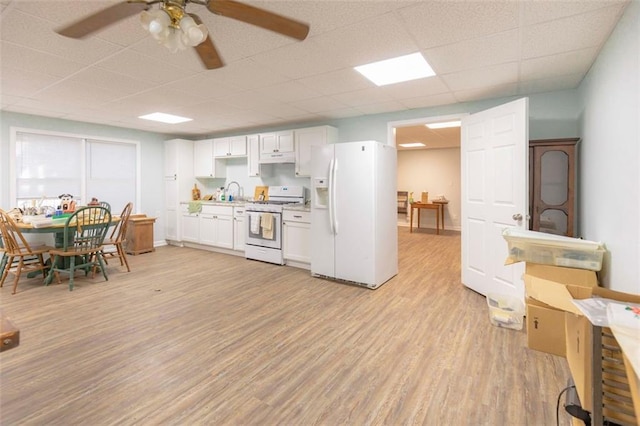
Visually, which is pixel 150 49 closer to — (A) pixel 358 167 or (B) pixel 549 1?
(A) pixel 358 167

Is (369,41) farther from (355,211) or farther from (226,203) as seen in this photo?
(226,203)

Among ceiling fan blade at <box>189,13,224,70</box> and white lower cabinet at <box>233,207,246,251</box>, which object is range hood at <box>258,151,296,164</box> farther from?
ceiling fan blade at <box>189,13,224,70</box>

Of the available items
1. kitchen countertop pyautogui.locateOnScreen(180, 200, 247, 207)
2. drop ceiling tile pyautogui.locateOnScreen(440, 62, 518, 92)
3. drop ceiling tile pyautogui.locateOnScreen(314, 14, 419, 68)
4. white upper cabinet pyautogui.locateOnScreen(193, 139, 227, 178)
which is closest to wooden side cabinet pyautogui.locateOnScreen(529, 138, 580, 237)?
drop ceiling tile pyautogui.locateOnScreen(440, 62, 518, 92)

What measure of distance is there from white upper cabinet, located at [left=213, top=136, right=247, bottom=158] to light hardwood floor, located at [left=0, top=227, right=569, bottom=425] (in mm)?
2997

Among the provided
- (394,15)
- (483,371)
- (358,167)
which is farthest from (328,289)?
(394,15)

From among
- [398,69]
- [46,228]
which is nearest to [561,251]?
[398,69]

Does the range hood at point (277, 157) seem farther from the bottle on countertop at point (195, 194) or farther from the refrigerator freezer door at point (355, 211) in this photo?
the bottle on countertop at point (195, 194)

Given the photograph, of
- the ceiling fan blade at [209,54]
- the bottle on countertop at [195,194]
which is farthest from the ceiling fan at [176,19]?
the bottle on countertop at [195,194]

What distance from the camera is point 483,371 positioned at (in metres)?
2.12

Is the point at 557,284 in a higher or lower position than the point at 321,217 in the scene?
lower

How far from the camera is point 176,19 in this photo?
5.32ft

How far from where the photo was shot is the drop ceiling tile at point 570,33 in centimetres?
201

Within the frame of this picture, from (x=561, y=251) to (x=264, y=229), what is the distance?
148 inches

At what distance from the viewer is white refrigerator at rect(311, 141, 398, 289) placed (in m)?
3.77
